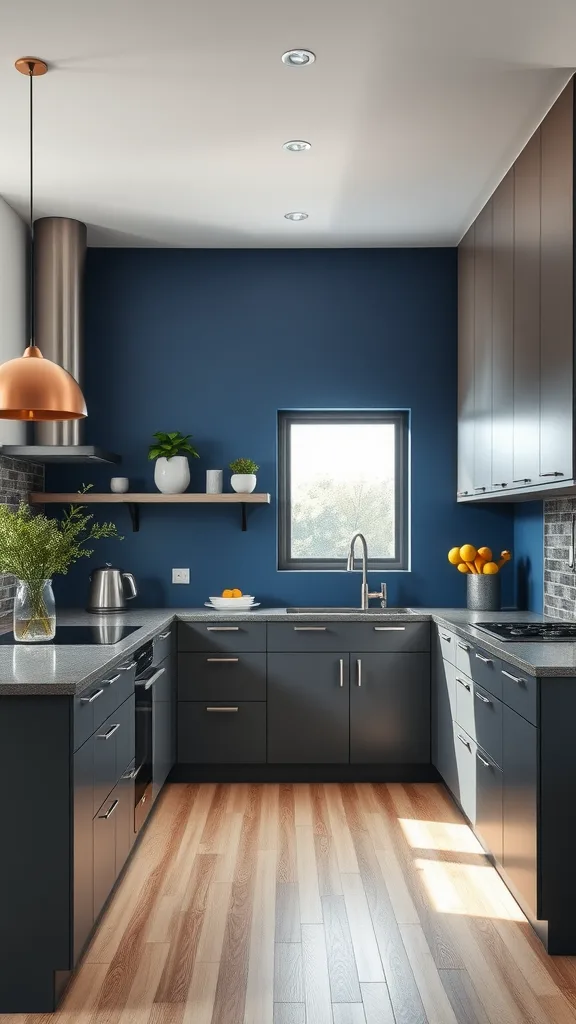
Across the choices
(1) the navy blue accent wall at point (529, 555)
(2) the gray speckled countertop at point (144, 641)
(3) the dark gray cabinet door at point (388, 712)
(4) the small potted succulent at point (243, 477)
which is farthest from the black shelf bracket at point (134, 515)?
(1) the navy blue accent wall at point (529, 555)

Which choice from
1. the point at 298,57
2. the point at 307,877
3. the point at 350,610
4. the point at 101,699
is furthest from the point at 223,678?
the point at 298,57

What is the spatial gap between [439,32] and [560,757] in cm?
221

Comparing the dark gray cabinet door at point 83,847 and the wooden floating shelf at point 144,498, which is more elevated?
the wooden floating shelf at point 144,498

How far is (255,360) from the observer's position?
15.4ft

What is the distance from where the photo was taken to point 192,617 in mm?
4180

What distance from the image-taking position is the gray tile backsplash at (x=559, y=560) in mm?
3748

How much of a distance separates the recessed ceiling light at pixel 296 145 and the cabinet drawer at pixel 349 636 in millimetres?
2144

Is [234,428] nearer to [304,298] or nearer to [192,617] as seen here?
[304,298]

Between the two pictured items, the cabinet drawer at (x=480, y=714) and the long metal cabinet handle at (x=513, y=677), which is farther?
the cabinet drawer at (x=480, y=714)

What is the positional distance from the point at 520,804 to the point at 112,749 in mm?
1332

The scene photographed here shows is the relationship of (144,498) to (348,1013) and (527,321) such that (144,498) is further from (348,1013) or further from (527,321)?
(348,1013)

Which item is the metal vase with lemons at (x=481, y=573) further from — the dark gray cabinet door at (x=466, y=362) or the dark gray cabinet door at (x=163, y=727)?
the dark gray cabinet door at (x=163, y=727)

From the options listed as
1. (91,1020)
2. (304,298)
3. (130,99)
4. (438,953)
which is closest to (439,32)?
(130,99)

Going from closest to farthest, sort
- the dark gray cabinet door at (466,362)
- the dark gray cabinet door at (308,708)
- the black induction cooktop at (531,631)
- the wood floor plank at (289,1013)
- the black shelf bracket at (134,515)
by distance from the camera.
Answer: the wood floor plank at (289,1013) < the black induction cooktop at (531,631) < the dark gray cabinet door at (308,708) < the dark gray cabinet door at (466,362) < the black shelf bracket at (134,515)
